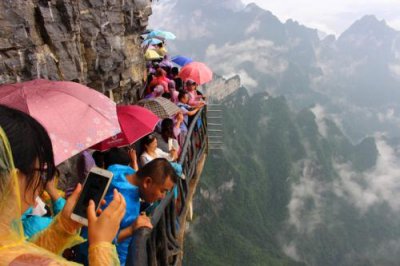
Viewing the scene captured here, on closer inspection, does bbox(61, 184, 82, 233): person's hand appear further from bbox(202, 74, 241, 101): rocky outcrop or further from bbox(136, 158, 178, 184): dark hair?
bbox(202, 74, 241, 101): rocky outcrop

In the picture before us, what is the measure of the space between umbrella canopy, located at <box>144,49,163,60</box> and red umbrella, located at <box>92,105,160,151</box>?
9.03 metres

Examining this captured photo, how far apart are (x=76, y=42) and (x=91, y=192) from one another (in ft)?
20.7

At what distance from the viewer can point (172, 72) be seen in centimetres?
1216

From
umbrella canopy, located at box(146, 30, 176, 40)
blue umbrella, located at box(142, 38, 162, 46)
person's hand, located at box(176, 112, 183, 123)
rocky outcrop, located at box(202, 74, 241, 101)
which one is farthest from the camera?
rocky outcrop, located at box(202, 74, 241, 101)

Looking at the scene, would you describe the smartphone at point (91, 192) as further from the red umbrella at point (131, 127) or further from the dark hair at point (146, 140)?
the dark hair at point (146, 140)

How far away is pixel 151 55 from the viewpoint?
49.1 ft

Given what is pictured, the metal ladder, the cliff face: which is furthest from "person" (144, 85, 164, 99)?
the metal ladder

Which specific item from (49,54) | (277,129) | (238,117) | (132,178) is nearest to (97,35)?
(49,54)

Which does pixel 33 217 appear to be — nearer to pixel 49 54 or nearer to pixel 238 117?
pixel 49 54

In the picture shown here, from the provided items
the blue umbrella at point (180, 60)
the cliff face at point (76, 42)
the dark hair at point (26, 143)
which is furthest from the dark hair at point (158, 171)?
the blue umbrella at point (180, 60)

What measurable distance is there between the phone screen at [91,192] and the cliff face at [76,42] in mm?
3913

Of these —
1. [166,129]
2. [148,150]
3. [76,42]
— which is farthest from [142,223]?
[76,42]

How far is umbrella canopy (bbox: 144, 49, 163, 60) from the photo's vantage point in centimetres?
1472

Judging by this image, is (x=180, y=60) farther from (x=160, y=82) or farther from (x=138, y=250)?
(x=138, y=250)
